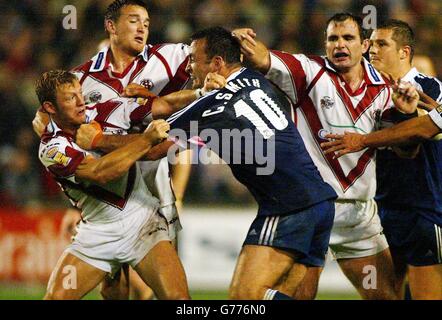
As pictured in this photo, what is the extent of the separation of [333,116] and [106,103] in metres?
1.55

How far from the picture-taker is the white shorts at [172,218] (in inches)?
214

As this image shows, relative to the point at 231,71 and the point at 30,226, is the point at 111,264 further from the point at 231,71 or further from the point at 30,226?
the point at 30,226

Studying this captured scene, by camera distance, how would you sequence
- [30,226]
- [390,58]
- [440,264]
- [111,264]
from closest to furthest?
1. [111,264]
2. [440,264]
3. [390,58]
4. [30,226]

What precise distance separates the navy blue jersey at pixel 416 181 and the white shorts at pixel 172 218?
1.40 meters

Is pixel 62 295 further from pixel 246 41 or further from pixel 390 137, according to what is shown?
pixel 390 137

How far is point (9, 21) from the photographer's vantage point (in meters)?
8.27

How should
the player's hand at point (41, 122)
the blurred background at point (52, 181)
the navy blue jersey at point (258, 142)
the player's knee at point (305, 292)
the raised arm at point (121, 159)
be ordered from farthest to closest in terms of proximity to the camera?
the blurred background at point (52, 181)
the player's hand at point (41, 122)
the player's knee at point (305, 292)
the raised arm at point (121, 159)
the navy blue jersey at point (258, 142)

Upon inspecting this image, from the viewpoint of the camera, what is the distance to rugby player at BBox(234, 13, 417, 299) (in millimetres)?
5492

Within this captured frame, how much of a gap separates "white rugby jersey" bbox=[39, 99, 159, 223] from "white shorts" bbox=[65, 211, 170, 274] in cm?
6

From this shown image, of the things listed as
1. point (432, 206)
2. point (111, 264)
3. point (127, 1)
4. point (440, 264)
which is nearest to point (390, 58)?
point (432, 206)

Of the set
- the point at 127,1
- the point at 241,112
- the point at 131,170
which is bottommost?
the point at 131,170

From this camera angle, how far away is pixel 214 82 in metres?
4.74

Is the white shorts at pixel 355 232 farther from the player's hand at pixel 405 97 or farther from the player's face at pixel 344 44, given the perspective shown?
the player's face at pixel 344 44

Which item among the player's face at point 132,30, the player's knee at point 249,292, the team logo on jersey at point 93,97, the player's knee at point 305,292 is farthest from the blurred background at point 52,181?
the player's knee at point 249,292
